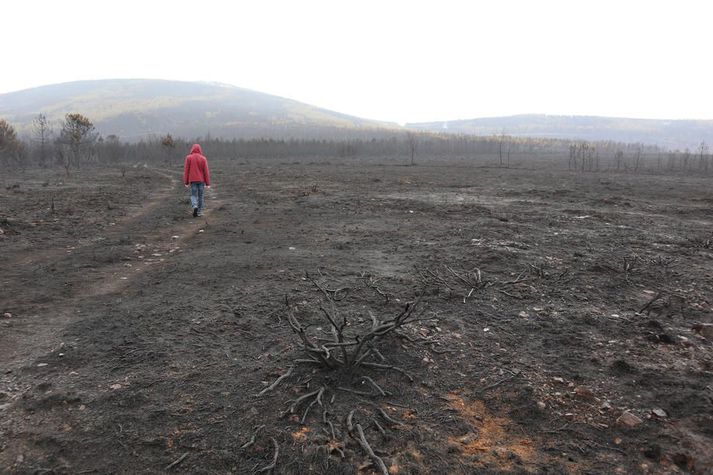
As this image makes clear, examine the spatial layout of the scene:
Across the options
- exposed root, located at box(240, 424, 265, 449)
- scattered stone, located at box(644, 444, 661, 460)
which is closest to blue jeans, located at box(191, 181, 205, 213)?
exposed root, located at box(240, 424, 265, 449)

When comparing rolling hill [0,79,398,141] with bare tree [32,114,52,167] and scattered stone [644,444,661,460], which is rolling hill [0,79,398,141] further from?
scattered stone [644,444,661,460]

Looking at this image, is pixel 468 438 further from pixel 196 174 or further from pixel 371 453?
pixel 196 174

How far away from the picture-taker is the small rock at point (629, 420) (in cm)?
275

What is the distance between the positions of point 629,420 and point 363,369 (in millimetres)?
1791

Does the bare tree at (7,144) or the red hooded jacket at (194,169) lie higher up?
the bare tree at (7,144)

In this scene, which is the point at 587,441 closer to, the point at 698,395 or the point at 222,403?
the point at 698,395

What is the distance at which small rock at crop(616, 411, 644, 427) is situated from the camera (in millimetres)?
2754

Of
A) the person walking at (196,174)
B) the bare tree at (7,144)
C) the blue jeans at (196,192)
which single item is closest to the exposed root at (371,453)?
the person walking at (196,174)

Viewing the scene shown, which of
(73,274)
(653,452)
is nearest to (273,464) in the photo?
(653,452)

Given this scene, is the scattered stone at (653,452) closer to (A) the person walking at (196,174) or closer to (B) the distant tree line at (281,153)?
(A) the person walking at (196,174)

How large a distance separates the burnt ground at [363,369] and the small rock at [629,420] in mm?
11

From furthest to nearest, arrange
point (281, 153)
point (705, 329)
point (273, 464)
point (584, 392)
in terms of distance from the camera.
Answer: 1. point (281, 153)
2. point (705, 329)
3. point (584, 392)
4. point (273, 464)

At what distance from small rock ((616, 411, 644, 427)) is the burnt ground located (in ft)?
0.04

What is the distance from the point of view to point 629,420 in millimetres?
2773
